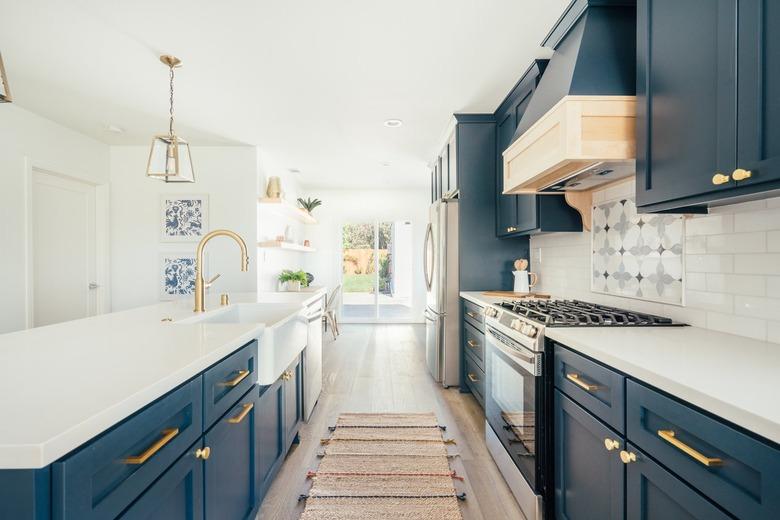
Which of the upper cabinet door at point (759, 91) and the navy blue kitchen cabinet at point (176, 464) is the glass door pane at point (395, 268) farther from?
the upper cabinet door at point (759, 91)

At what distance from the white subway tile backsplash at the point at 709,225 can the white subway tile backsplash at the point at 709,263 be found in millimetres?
101

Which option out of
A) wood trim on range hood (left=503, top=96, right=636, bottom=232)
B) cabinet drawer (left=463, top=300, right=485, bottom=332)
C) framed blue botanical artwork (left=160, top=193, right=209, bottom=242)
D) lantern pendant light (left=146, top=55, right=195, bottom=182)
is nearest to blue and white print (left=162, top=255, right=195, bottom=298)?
framed blue botanical artwork (left=160, top=193, right=209, bottom=242)

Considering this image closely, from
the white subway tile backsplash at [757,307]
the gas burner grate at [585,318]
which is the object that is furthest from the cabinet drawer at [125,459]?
the white subway tile backsplash at [757,307]

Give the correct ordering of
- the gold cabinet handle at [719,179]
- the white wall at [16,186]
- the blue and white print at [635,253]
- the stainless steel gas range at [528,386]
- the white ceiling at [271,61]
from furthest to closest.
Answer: the white wall at [16,186]
the white ceiling at [271,61]
the blue and white print at [635,253]
the stainless steel gas range at [528,386]
the gold cabinet handle at [719,179]

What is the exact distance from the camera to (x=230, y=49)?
95.2 inches

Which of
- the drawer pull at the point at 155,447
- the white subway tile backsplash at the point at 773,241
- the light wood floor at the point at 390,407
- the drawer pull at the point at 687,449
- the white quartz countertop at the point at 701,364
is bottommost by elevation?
the light wood floor at the point at 390,407

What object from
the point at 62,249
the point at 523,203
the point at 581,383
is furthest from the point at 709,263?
the point at 62,249

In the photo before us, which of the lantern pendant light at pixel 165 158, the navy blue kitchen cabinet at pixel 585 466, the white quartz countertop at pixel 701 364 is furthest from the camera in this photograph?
the lantern pendant light at pixel 165 158

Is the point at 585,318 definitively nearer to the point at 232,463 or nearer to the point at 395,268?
the point at 232,463

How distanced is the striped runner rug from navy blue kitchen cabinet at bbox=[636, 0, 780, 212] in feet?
5.46

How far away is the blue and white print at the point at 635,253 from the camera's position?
179cm

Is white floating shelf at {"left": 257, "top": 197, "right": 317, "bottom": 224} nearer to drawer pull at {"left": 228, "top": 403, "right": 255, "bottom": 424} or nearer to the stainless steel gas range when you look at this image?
the stainless steel gas range

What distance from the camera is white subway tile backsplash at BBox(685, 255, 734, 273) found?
1.52 m

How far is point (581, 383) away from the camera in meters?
1.41
